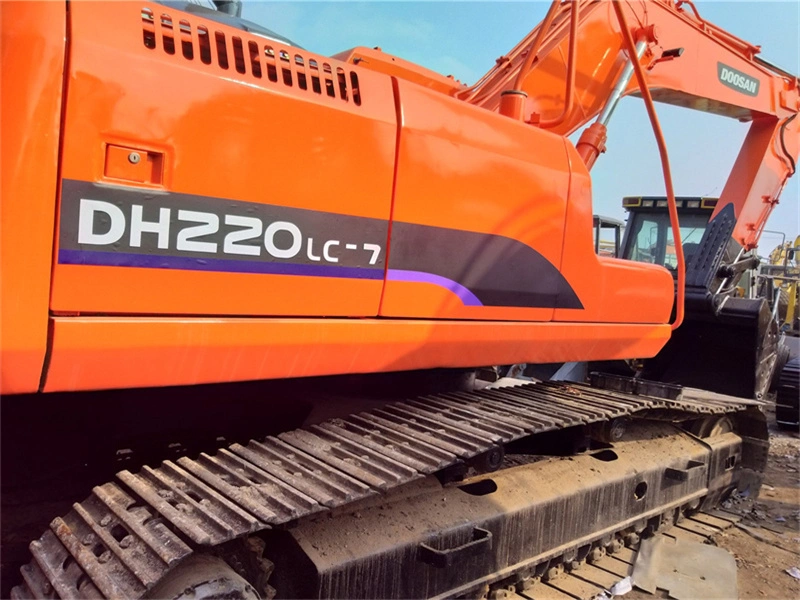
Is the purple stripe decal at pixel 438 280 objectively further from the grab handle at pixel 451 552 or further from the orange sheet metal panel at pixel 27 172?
the orange sheet metal panel at pixel 27 172

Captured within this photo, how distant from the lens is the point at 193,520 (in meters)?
1.68

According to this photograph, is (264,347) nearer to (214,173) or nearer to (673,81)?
(214,173)

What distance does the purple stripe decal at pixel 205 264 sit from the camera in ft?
5.23

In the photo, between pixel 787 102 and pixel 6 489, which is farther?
pixel 787 102

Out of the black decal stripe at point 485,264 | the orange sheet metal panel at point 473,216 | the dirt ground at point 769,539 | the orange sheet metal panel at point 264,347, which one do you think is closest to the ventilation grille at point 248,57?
the orange sheet metal panel at point 473,216

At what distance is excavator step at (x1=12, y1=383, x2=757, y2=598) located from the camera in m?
1.60

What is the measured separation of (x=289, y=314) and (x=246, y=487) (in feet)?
1.65

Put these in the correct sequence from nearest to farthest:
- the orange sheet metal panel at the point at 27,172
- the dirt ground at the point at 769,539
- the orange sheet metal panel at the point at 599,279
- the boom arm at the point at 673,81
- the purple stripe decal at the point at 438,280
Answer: the orange sheet metal panel at the point at 27,172 < the purple stripe decal at the point at 438,280 < the orange sheet metal panel at the point at 599,279 < the boom arm at the point at 673,81 < the dirt ground at the point at 769,539

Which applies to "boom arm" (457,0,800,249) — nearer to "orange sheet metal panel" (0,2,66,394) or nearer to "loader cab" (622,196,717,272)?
"loader cab" (622,196,717,272)

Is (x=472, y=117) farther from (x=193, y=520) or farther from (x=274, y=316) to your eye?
(x=193, y=520)

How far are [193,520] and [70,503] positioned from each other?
78 centimetres

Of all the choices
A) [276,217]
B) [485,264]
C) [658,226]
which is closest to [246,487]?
[276,217]

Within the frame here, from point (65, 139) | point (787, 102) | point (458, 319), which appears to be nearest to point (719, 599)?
point (458, 319)

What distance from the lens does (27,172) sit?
4.90 ft
